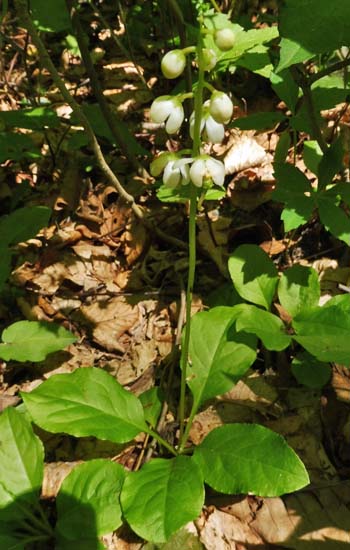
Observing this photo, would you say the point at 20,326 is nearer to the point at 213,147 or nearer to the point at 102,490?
the point at 102,490

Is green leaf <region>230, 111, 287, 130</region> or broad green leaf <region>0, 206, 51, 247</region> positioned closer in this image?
green leaf <region>230, 111, 287, 130</region>

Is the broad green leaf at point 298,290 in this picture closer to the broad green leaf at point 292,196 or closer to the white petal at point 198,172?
the broad green leaf at point 292,196

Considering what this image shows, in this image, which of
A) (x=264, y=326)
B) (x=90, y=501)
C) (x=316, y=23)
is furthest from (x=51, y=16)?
(x=90, y=501)

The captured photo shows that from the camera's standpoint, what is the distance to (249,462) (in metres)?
1.88

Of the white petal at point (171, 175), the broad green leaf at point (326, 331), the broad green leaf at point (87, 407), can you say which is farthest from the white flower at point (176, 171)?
the broad green leaf at point (87, 407)

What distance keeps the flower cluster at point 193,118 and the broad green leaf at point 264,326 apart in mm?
751

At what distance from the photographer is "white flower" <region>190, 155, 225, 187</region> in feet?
4.76

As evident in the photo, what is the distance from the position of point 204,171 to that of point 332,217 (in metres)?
0.93

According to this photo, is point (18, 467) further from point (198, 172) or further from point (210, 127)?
point (210, 127)

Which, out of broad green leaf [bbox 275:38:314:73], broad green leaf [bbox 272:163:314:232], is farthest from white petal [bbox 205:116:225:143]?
broad green leaf [bbox 272:163:314:232]

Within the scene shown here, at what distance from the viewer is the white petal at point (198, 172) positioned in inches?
57.1

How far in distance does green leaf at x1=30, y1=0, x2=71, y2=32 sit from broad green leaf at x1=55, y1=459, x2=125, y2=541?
2183mm

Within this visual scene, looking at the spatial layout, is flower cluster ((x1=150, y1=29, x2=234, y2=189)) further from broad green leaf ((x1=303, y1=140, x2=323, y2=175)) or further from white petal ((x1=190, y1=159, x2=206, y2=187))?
broad green leaf ((x1=303, y1=140, x2=323, y2=175))

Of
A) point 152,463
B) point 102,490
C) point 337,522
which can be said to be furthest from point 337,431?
point 102,490
